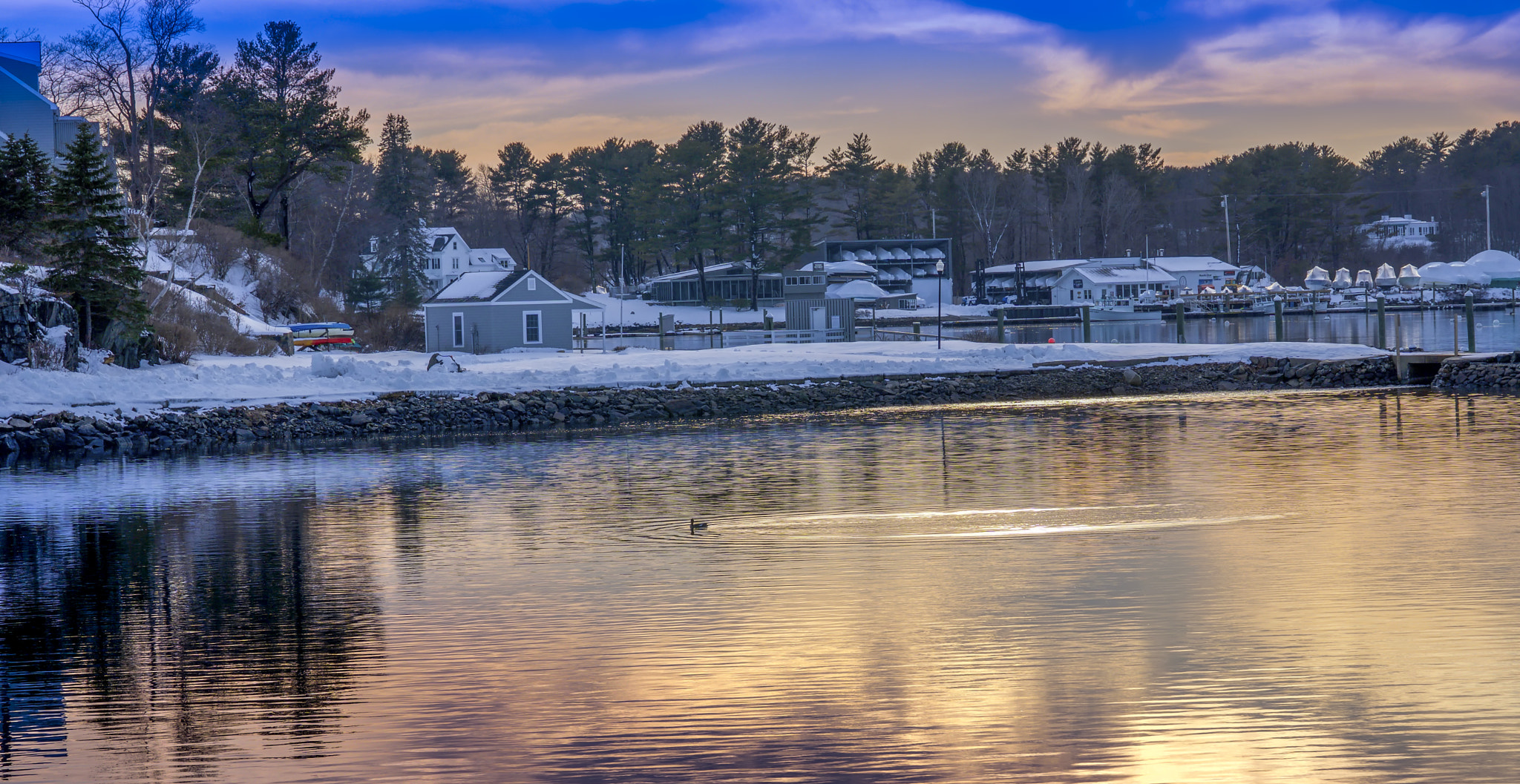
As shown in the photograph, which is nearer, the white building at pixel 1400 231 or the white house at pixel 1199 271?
the white house at pixel 1199 271

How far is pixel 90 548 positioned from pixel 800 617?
34.0 ft

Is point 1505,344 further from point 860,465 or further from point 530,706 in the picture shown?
point 530,706

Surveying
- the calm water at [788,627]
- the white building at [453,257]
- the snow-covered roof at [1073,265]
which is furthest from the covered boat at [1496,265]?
the calm water at [788,627]

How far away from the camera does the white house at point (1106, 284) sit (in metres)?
107

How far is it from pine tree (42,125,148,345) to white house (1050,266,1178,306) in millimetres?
82905

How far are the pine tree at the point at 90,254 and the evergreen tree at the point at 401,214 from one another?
4301 cm

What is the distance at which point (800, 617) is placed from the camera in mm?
11656

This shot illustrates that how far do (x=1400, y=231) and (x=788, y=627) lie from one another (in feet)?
515

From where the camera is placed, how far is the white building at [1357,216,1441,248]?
143 meters

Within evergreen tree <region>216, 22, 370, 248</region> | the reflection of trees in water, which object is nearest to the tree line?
evergreen tree <region>216, 22, 370, 248</region>

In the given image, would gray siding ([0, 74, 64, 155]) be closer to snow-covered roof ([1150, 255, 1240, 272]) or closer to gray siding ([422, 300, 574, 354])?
gray siding ([422, 300, 574, 354])

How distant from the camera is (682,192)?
108 metres

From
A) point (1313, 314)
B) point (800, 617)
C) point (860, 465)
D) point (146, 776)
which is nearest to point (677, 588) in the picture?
point (800, 617)

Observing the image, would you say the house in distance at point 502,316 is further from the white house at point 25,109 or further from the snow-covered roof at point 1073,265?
the snow-covered roof at point 1073,265
